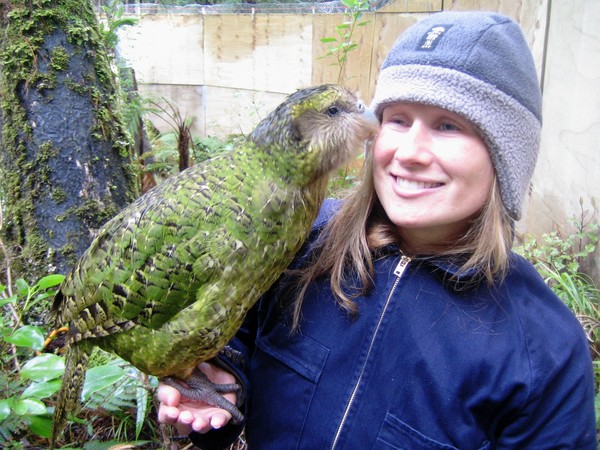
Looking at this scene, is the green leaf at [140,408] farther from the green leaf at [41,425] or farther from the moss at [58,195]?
the moss at [58,195]

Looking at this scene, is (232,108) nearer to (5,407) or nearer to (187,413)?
(5,407)

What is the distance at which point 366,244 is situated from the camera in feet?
6.42

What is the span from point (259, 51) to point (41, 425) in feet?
27.5

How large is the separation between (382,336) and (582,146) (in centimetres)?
284

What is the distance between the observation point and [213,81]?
10492mm

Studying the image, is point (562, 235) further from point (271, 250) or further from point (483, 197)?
point (271, 250)

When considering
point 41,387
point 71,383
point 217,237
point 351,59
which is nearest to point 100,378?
point 71,383

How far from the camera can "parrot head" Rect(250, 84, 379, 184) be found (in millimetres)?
1671

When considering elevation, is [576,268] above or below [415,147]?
below

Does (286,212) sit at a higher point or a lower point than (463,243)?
higher

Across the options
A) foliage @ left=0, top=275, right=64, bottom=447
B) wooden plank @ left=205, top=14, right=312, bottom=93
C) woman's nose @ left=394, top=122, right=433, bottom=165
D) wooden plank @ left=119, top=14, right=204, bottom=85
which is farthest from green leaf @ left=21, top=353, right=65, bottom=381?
wooden plank @ left=119, top=14, right=204, bottom=85

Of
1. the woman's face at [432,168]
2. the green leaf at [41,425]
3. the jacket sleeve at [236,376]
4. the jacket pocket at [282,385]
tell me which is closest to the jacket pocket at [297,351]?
the jacket pocket at [282,385]

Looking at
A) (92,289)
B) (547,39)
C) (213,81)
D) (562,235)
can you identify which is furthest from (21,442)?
(213,81)

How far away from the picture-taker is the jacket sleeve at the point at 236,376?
75.4 inches
